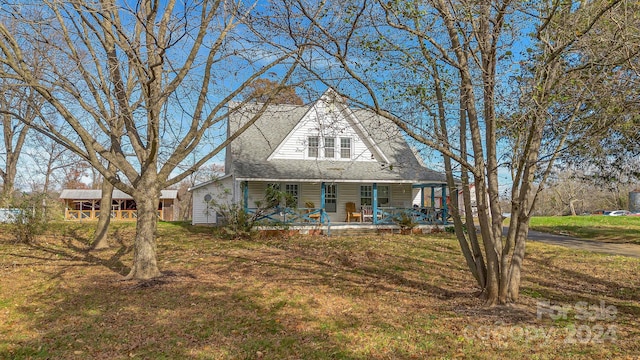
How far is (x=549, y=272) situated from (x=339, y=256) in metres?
5.18

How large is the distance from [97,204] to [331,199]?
2696 cm

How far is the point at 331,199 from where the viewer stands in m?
18.8

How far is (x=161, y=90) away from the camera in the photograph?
8609mm

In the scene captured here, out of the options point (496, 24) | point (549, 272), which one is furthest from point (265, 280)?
point (549, 272)

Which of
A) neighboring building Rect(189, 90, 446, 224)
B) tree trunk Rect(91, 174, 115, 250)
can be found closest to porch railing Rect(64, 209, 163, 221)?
neighboring building Rect(189, 90, 446, 224)

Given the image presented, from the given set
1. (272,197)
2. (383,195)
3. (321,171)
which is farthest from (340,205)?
(272,197)

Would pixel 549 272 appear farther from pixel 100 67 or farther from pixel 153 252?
pixel 100 67

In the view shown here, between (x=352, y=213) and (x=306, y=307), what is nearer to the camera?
(x=306, y=307)

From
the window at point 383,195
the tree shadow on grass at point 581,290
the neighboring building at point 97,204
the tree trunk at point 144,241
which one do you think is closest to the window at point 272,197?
the window at point 383,195

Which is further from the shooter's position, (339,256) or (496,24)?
(339,256)

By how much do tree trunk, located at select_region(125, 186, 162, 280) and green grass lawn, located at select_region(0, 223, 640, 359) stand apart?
1.27 feet

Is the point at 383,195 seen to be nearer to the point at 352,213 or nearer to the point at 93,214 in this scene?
the point at 352,213

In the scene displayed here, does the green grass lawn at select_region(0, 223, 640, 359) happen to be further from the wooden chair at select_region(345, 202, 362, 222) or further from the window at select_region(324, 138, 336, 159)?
the window at select_region(324, 138, 336, 159)

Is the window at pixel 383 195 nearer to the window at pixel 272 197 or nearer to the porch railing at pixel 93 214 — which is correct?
the window at pixel 272 197
